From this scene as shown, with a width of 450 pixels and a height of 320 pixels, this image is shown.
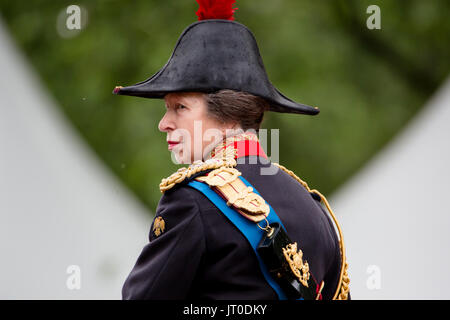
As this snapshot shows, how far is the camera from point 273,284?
201 centimetres

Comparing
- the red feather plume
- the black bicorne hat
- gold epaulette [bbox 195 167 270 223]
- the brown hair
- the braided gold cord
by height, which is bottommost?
gold epaulette [bbox 195 167 270 223]

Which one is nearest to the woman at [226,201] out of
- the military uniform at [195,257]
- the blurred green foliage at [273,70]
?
the military uniform at [195,257]

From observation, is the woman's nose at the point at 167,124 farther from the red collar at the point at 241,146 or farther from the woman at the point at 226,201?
the red collar at the point at 241,146

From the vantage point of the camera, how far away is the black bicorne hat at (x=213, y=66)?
221 cm

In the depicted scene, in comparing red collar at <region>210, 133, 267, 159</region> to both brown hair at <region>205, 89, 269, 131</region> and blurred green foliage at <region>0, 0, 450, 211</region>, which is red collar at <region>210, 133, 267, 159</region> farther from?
blurred green foliage at <region>0, 0, 450, 211</region>

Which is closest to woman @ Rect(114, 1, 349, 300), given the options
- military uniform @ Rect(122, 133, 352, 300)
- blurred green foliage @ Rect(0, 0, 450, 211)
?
military uniform @ Rect(122, 133, 352, 300)

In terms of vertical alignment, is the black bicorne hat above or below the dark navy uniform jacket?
above

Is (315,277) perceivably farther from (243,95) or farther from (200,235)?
(243,95)

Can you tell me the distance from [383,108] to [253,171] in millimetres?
4273

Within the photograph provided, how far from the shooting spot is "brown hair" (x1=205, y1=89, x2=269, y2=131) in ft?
7.26

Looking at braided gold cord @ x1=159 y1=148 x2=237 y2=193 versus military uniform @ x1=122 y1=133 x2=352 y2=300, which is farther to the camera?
braided gold cord @ x1=159 y1=148 x2=237 y2=193

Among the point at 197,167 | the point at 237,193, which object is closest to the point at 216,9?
the point at 197,167

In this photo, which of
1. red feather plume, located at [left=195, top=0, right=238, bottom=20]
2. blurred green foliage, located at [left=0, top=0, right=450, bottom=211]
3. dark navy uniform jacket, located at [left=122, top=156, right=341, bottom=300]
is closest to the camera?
dark navy uniform jacket, located at [left=122, top=156, right=341, bottom=300]
